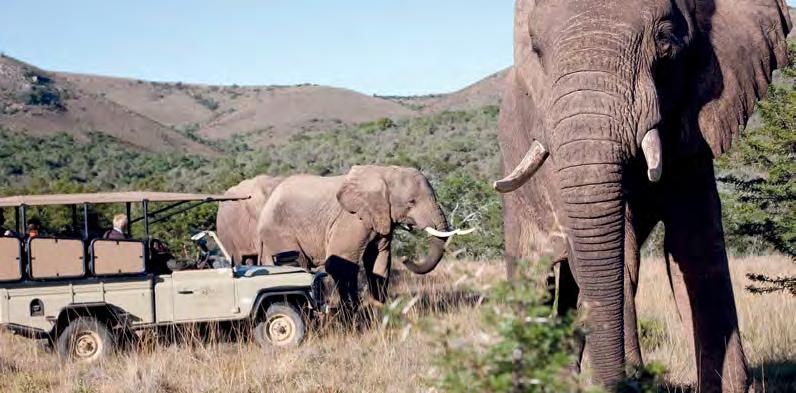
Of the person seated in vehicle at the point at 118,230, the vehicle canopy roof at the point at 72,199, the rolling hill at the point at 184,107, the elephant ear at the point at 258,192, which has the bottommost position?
the person seated in vehicle at the point at 118,230

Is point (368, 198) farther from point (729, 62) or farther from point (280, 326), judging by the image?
point (729, 62)

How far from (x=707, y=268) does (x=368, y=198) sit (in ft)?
32.1

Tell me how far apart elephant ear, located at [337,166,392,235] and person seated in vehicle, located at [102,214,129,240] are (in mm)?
4490

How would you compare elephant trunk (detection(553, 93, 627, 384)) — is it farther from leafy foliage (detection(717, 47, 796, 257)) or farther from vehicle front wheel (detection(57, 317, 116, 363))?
vehicle front wheel (detection(57, 317, 116, 363))

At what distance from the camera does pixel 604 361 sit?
Answer: 15.4ft

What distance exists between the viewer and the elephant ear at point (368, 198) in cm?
1528

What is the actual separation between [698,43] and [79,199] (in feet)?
22.4

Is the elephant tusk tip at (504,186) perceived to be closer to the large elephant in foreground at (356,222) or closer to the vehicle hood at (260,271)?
the vehicle hood at (260,271)

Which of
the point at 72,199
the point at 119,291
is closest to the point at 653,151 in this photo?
the point at 72,199

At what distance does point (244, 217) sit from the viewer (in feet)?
61.6

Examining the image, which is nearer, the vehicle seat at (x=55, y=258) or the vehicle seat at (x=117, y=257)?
the vehicle seat at (x=55, y=258)

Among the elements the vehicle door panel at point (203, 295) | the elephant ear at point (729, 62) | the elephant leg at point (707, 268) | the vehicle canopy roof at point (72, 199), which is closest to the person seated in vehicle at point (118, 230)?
the vehicle canopy roof at point (72, 199)

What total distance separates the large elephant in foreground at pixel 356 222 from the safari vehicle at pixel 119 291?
95.0 inches

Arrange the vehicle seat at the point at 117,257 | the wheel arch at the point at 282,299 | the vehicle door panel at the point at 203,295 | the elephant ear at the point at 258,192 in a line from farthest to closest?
the elephant ear at the point at 258,192 < the wheel arch at the point at 282,299 < the vehicle door panel at the point at 203,295 < the vehicle seat at the point at 117,257
